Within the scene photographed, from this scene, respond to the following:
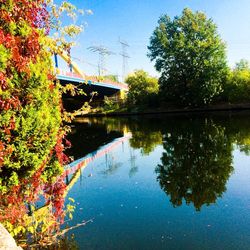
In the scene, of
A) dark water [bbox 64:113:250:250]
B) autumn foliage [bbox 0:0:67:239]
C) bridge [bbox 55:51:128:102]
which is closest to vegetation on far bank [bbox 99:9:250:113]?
bridge [bbox 55:51:128:102]

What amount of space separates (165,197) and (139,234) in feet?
9.75

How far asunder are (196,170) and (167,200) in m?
3.81

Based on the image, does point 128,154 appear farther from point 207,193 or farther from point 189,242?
point 189,242

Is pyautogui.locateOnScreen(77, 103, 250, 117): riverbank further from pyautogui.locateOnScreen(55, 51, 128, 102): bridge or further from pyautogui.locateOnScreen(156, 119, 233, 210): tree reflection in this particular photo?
pyautogui.locateOnScreen(156, 119, 233, 210): tree reflection

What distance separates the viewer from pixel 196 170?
13.7 metres

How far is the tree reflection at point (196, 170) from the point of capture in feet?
34.8

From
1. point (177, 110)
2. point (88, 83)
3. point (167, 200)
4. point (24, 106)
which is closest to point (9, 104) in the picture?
point (24, 106)

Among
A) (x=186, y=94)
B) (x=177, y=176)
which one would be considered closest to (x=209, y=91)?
(x=186, y=94)

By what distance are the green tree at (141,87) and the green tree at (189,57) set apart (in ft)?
28.0

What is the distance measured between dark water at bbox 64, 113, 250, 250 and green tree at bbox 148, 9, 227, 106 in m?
39.9

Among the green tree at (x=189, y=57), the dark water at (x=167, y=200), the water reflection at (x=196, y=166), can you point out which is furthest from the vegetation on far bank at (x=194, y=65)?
the dark water at (x=167, y=200)

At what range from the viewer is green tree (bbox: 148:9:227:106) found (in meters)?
56.3

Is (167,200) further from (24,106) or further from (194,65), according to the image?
(194,65)

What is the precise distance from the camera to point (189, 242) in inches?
286
